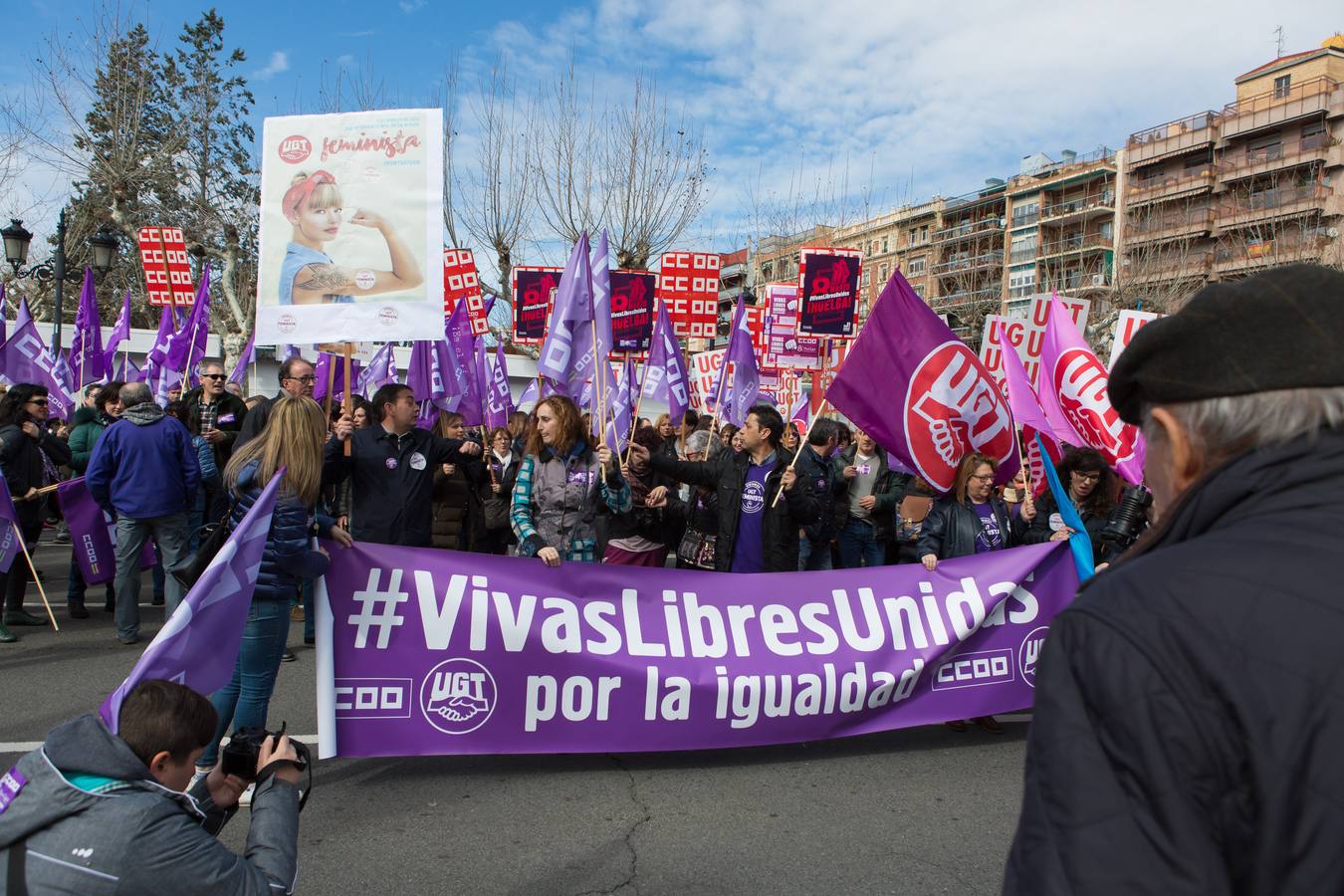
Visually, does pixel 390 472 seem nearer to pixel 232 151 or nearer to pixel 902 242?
pixel 232 151

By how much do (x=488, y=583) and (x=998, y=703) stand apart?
2828 millimetres

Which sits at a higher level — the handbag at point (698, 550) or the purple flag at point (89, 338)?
the purple flag at point (89, 338)

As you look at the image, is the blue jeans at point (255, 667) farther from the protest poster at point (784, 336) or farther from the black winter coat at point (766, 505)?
the protest poster at point (784, 336)

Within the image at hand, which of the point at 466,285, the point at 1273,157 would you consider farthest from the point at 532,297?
the point at 1273,157

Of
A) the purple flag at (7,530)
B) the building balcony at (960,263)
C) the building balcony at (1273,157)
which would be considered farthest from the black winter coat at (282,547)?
the building balcony at (1273,157)

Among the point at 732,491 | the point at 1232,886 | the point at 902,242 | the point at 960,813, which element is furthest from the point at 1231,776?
the point at 902,242

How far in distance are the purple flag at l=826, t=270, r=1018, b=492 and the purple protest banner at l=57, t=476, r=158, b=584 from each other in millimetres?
5731

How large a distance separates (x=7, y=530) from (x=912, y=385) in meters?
6.54

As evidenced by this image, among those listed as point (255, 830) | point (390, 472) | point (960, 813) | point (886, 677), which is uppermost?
point (390, 472)

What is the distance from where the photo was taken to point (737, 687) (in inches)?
175

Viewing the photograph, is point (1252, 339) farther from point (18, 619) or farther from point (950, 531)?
point (18, 619)

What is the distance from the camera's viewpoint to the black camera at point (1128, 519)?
5430 millimetres

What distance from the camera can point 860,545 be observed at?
27.6ft

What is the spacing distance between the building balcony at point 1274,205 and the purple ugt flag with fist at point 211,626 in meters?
35.5
